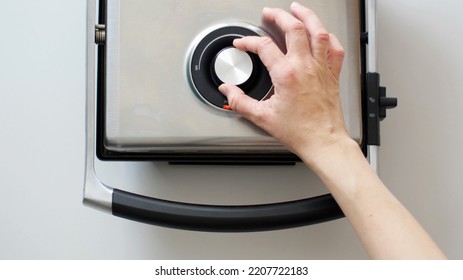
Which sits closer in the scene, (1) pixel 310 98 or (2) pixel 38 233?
(1) pixel 310 98

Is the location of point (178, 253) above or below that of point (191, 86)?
below

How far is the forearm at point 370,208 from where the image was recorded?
1.16 ft

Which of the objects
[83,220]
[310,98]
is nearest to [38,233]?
[83,220]

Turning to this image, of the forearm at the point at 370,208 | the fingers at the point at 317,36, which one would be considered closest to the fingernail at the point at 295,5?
the fingers at the point at 317,36

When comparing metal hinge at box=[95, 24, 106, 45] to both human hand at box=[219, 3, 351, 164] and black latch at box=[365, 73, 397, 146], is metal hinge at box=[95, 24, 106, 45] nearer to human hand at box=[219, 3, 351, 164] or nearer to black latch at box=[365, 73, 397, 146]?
human hand at box=[219, 3, 351, 164]

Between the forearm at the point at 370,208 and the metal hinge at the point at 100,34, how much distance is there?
202 millimetres

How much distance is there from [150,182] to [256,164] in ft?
0.37

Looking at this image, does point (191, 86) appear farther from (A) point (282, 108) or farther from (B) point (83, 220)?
(B) point (83, 220)

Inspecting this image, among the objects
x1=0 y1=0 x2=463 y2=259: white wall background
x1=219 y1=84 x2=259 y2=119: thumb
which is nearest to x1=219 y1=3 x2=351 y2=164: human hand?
x1=219 y1=84 x2=259 y2=119: thumb

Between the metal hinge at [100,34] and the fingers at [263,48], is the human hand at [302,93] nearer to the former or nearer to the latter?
the fingers at [263,48]

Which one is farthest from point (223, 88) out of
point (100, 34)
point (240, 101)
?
point (100, 34)

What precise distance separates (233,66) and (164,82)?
0.20 ft

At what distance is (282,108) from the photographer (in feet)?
1.29

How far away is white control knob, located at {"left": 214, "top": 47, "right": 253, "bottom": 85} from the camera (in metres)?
0.42
